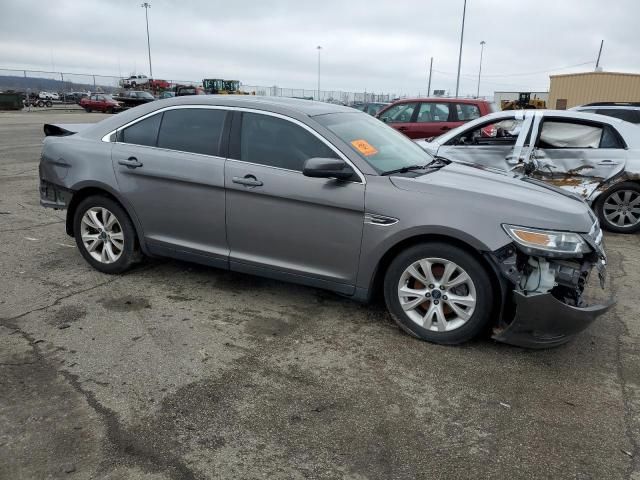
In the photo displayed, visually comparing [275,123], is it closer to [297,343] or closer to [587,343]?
[297,343]

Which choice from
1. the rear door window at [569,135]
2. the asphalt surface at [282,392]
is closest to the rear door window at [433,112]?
the rear door window at [569,135]

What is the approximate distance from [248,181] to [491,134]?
488 cm

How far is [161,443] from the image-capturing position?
2641 millimetres

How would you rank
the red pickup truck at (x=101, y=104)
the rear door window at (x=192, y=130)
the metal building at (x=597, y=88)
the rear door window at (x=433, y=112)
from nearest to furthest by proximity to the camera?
the rear door window at (x=192, y=130)
the rear door window at (x=433, y=112)
the metal building at (x=597, y=88)
the red pickup truck at (x=101, y=104)

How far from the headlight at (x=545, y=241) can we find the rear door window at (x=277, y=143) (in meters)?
1.39

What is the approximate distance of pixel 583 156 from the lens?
7.07m

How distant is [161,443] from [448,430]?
149 cm

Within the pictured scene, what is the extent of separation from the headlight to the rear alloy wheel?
4.35 m

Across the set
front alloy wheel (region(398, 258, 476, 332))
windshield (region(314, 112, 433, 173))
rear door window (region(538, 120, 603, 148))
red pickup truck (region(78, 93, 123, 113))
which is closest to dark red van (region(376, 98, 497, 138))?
rear door window (region(538, 120, 603, 148))

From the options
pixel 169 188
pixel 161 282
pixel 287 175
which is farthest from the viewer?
pixel 161 282

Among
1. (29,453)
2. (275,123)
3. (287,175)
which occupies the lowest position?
(29,453)

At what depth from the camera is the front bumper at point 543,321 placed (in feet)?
10.9

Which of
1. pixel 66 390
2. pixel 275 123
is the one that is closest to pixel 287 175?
pixel 275 123

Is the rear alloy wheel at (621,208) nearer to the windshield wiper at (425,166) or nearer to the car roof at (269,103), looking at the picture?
the windshield wiper at (425,166)
